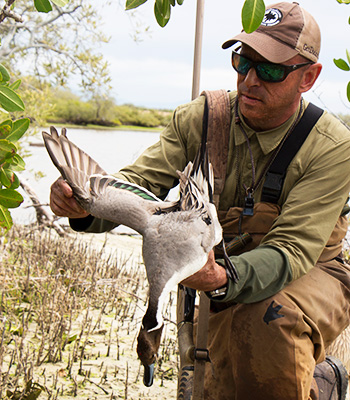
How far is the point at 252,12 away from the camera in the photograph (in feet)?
6.03

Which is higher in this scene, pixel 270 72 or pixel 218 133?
pixel 270 72

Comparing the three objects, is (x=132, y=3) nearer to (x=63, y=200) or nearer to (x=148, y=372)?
(x=63, y=200)

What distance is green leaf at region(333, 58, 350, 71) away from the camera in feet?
6.88

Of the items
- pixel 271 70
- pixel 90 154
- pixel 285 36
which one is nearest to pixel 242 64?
pixel 271 70

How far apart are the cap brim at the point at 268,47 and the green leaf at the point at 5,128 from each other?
152cm

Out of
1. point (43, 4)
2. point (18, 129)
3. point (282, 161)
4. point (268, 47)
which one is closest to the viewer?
point (43, 4)

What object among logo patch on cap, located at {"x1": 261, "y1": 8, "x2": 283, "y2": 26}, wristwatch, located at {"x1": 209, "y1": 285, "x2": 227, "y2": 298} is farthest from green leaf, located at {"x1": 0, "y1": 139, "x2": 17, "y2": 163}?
logo patch on cap, located at {"x1": 261, "y1": 8, "x2": 283, "y2": 26}

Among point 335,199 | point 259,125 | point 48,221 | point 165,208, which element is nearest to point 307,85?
point 259,125

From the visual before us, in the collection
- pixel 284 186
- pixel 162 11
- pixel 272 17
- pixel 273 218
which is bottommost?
pixel 273 218

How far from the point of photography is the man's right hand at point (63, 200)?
9.37 feet

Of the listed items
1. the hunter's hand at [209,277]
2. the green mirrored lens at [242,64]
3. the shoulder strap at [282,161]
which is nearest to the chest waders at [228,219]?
the shoulder strap at [282,161]

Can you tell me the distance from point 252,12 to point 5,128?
1.16m

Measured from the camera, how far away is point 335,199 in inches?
127

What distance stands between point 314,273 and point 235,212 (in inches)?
23.9
